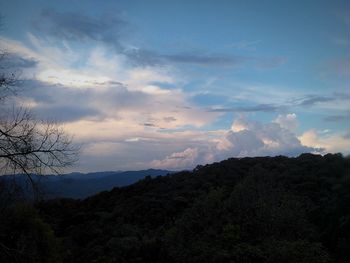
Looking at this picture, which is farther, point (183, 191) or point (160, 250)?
point (183, 191)

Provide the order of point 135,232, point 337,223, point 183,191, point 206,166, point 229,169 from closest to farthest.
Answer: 1. point 337,223
2. point 135,232
3. point 183,191
4. point 229,169
5. point 206,166

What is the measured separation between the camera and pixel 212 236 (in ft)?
56.1

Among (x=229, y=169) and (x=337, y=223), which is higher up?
(x=229, y=169)

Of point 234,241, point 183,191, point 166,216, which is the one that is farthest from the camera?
point 183,191

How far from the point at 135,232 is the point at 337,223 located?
45.3 ft

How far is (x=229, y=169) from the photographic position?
4384 centimetres

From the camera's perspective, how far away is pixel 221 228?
1734 cm

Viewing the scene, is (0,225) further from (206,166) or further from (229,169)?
(206,166)

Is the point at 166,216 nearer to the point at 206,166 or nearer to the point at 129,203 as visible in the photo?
the point at 129,203

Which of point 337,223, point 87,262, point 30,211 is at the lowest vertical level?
point 87,262

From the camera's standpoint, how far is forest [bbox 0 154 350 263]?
14.3 meters

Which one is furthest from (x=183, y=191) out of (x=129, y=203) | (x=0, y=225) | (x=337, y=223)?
(x=0, y=225)

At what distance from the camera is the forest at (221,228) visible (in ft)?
47.1

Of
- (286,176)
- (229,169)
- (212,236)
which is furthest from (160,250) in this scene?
(229,169)
